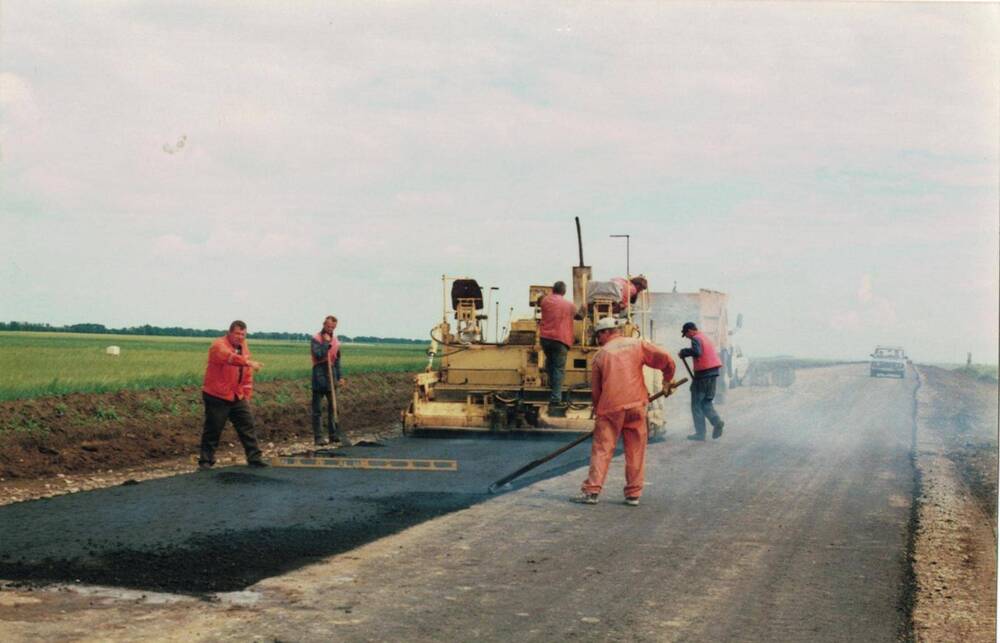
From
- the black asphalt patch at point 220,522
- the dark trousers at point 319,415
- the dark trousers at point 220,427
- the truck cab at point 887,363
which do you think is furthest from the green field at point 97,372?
the truck cab at point 887,363

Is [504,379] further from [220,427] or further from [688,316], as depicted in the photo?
[688,316]

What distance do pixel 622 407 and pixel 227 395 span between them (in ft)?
17.2

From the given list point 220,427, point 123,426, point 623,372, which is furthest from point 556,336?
point 123,426

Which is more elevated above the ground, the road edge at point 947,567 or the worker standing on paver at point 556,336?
the worker standing on paver at point 556,336

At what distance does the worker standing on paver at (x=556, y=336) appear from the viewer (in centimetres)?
1700

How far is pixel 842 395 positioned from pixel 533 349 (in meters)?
16.5

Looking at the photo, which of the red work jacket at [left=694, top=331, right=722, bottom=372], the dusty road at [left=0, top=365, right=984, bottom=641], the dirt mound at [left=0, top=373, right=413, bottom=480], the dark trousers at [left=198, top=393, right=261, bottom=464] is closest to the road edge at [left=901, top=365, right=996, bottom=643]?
the dusty road at [left=0, top=365, right=984, bottom=641]

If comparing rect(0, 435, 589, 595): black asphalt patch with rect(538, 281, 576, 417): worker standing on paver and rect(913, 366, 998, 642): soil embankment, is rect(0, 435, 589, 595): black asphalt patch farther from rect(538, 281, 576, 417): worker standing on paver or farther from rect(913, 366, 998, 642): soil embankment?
rect(913, 366, 998, 642): soil embankment

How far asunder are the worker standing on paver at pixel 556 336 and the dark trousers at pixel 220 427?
4953 mm

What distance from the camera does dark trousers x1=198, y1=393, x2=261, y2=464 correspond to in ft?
45.4

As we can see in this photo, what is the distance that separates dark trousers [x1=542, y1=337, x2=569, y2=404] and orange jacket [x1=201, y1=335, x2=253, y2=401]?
4.88 metres

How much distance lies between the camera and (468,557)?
8500mm

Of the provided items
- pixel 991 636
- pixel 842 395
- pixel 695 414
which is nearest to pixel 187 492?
pixel 991 636

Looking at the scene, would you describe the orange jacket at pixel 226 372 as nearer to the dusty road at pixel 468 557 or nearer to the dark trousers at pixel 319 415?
the dusty road at pixel 468 557
